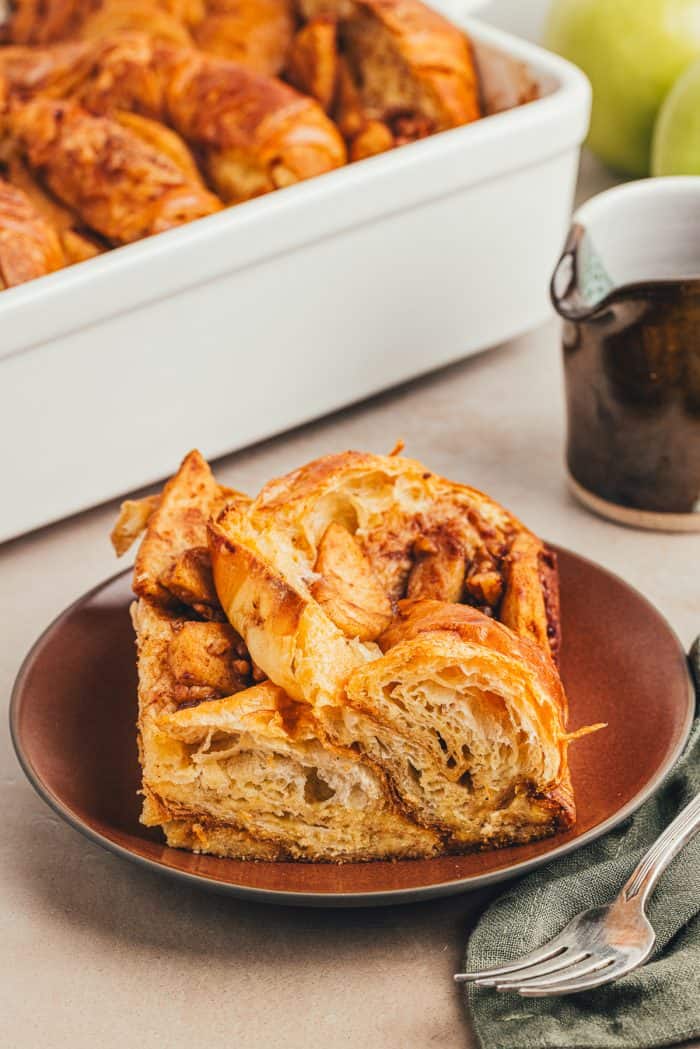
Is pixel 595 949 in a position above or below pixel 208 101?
below

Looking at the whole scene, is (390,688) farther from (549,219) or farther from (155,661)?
(549,219)

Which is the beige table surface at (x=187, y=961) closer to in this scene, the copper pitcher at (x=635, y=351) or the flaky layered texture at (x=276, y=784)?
the flaky layered texture at (x=276, y=784)

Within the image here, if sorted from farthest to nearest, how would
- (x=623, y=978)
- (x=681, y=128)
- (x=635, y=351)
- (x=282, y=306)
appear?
(x=681, y=128)
(x=282, y=306)
(x=635, y=351)
(x=623, y=978)

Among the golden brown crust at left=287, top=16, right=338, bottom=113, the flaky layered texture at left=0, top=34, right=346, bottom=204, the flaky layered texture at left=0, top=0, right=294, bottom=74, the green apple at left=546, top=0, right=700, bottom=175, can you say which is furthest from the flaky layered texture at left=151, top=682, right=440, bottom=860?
the green apple at left=546, top=0, right=700, bottom=175

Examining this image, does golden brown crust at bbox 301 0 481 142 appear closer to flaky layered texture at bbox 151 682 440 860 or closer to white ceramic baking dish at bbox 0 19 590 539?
white ceramic baking dish at bbox 0 19 590 539

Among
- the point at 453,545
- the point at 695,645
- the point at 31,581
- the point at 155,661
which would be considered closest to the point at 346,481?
the point at 453,545

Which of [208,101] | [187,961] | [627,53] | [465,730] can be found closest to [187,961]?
[187,961]

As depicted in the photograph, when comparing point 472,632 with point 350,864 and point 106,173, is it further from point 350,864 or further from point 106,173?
point 106,173
